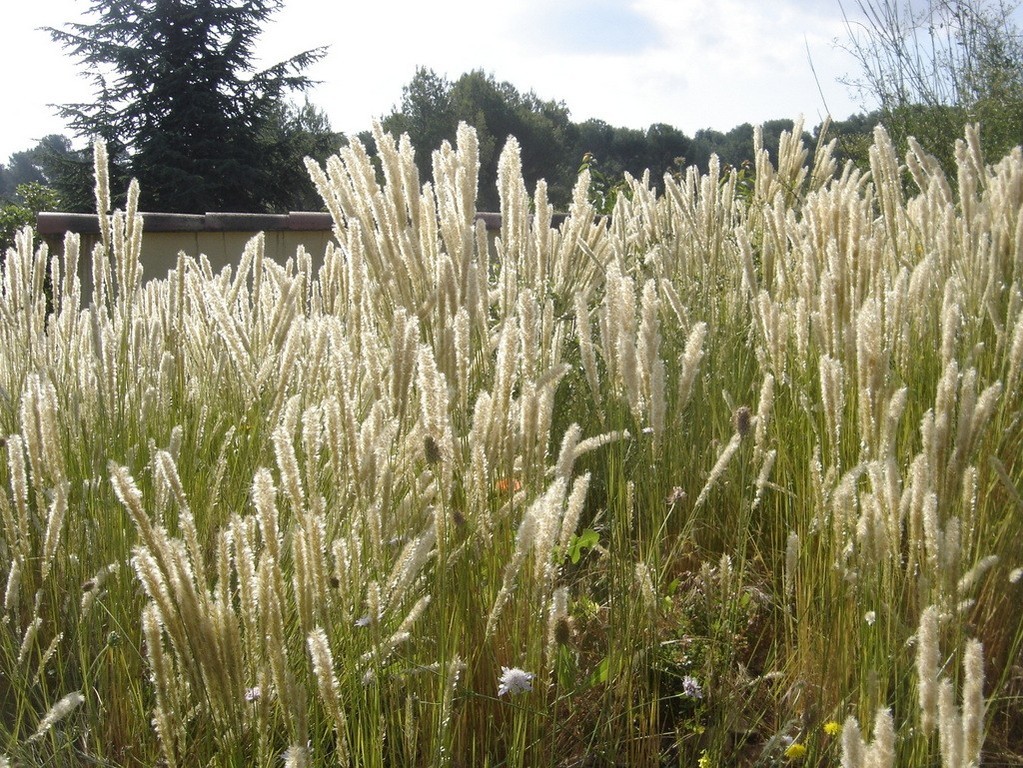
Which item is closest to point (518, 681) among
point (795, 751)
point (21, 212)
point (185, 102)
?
point (795, 751)

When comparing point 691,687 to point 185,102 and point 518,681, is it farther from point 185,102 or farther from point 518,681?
point 185,102

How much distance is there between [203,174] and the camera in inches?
1022

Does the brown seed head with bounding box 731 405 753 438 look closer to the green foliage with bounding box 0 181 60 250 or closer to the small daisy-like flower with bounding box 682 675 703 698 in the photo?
the small daisy-like flower with bounding box 682 675 703 698

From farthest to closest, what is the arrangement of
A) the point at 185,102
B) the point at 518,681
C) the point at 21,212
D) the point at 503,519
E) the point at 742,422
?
1. the point at 185,102
2. the point at 21,212
3. the point at 742,422
4. the point at 503,519
5. the point at 518,681

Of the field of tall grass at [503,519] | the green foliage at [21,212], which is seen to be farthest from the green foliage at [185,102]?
the field of tall grass at [503,519]

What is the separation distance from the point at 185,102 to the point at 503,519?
27.7 metres

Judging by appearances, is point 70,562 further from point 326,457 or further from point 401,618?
point 401,618

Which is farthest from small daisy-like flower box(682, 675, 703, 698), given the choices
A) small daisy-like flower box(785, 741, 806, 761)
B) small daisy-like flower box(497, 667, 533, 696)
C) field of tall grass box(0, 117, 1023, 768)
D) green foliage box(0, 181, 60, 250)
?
green foliage box(0, 181, 60, 250)

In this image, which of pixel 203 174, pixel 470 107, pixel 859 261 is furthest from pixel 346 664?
pixel 470 107

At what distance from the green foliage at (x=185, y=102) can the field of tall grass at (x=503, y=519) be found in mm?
25197

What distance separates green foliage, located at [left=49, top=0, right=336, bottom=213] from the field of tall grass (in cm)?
2520

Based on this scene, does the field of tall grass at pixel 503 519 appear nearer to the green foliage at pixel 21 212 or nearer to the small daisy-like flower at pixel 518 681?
the small daisy-like flower at pixel 518 681

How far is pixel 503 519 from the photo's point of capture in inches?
54.7

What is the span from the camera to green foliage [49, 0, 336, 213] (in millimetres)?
25875
